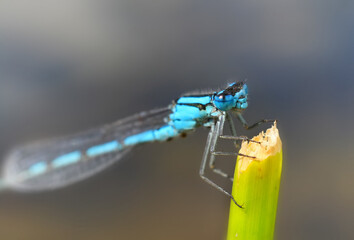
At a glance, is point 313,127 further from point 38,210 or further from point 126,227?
point 38,210

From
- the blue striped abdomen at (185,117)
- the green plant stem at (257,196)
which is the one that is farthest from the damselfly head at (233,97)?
the green plant stem at (257,196)

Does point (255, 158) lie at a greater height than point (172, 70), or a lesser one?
lesser

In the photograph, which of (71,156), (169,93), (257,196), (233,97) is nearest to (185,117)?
(233,97)

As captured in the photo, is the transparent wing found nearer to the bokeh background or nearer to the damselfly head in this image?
the damselfly head

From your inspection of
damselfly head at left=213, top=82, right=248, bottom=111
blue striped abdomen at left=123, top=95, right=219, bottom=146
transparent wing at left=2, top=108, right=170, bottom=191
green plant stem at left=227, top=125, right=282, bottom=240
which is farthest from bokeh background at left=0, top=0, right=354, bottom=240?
green plant stem at left=227, top=125, right=282, bottom=240

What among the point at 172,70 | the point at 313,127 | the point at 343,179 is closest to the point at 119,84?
the point at 172,70

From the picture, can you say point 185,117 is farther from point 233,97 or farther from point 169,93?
point 169,93
